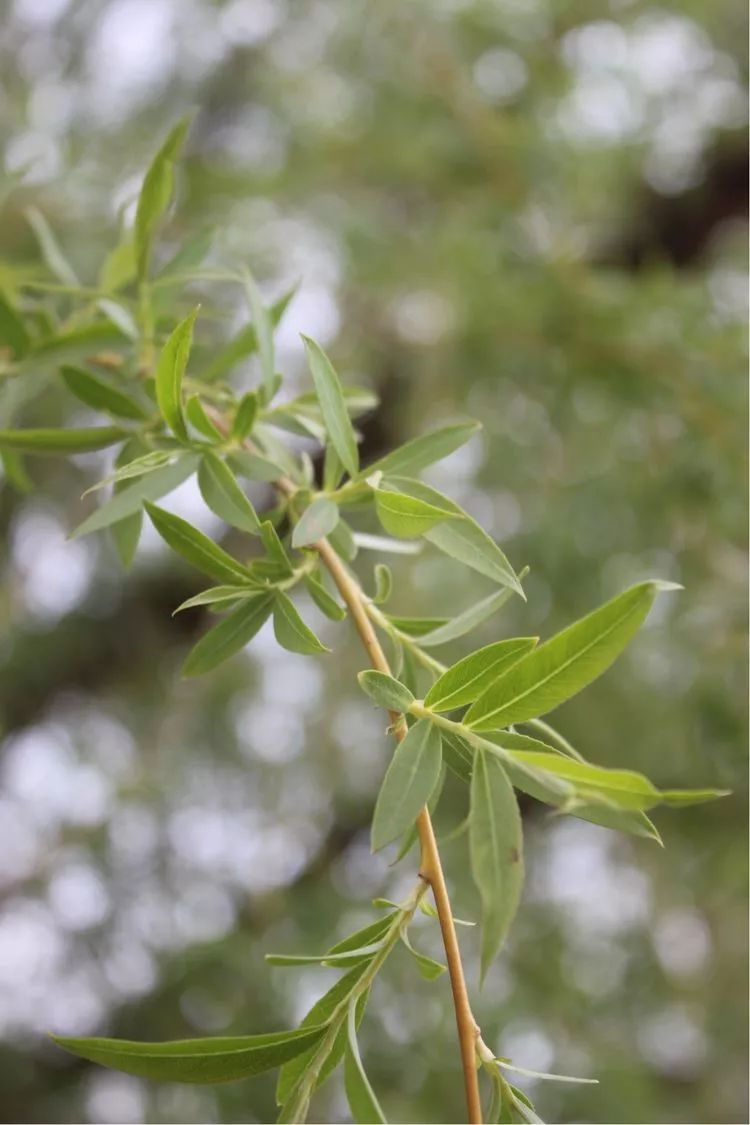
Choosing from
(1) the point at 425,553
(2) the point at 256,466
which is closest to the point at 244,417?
(2) the point at 256,466

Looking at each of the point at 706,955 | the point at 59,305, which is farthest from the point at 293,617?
the point at 706,955

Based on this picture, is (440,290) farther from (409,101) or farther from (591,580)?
(591,580)

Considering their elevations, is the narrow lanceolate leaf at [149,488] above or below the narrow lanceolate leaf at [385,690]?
above

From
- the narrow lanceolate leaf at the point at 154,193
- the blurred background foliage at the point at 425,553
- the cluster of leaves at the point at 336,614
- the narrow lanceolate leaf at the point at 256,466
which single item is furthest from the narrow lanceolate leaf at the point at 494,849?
the blurred background foliage at the point at 425,553

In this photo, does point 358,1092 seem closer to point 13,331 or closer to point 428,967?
point 428,967

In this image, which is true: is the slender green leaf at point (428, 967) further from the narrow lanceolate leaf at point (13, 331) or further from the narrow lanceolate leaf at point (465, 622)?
the narrow lanceolate leaf at point (13, 331)

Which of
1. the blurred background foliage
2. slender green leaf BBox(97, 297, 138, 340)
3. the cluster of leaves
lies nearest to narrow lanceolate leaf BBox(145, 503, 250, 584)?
the cluster of leaves
